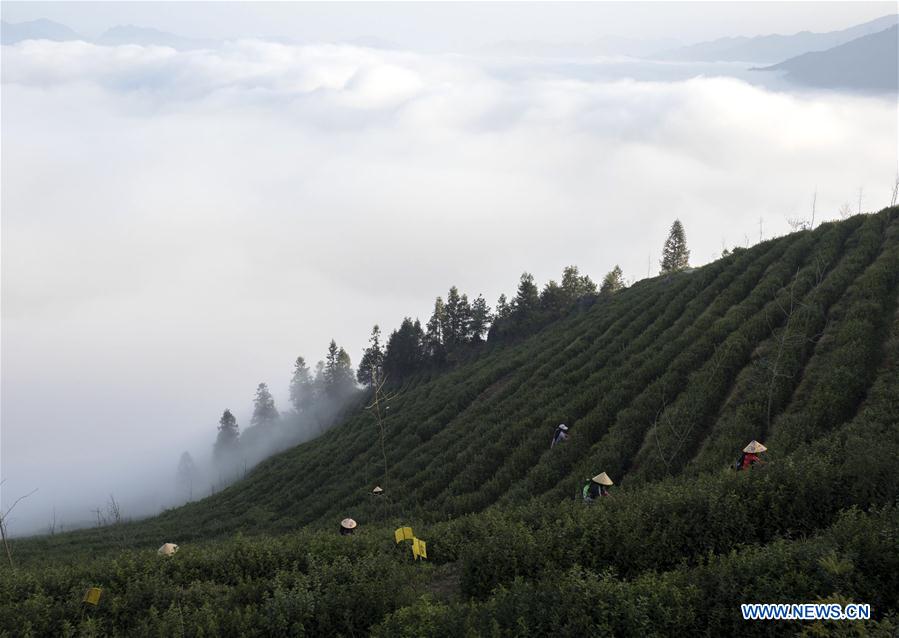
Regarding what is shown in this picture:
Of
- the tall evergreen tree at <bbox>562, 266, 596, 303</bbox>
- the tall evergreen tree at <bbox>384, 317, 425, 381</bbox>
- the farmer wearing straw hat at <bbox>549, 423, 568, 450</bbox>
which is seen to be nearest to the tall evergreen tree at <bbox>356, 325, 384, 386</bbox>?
the tall evergreen tree at <bbox>384, 317, 425, 381</bbox>

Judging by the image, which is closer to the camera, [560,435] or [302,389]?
[560,435]

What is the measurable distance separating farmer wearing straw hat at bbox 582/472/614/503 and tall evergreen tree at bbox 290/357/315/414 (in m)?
110

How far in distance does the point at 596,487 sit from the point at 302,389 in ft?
370

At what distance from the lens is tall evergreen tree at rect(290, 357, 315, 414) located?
123 metres

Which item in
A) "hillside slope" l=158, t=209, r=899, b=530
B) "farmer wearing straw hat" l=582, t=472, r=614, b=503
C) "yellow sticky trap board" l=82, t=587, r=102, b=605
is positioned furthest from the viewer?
"hillside slope" l=158, t=209, r=899, b=530

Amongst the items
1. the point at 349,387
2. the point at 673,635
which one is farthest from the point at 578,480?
the point at 349,387

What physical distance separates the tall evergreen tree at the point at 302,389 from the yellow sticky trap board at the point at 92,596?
369 feet

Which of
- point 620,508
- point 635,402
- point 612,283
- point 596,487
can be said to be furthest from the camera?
point 612,283

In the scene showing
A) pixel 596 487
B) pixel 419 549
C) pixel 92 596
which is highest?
pixel 92 596

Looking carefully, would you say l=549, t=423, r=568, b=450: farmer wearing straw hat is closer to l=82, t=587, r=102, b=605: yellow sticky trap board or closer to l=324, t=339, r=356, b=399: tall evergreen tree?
l=82, t=587, r=102, b=605: yellow sticky trap board

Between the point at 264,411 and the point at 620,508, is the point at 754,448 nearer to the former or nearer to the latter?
the point at 620,508

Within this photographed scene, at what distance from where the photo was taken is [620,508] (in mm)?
14570

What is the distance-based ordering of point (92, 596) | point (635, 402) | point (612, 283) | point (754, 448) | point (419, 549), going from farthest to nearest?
point (612, 283) < point (635, 402) < point (754, 448) < point (419, 549) < point (92, 596)

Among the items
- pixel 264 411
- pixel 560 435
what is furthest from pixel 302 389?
pixel 560 435
